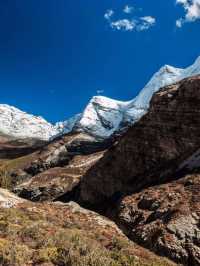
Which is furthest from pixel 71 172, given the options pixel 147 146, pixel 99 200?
pixel 147 146

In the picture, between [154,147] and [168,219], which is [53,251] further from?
[154,147]

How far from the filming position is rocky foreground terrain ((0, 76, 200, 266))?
16.0 m

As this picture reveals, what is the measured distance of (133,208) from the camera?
118 feet

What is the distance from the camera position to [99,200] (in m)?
61.0

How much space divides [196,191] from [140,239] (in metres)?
7.53

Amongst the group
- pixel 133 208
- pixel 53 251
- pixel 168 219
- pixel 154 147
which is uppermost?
pixel 154 147

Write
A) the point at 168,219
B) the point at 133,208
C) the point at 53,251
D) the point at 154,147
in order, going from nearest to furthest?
the point at 53,251, the point at 168,219, the point at 133,208, the point at 154,147

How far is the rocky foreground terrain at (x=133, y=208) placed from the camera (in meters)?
16.0

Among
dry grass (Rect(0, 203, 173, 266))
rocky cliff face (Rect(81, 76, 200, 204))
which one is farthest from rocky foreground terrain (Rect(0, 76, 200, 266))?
rocky cliff face (Rect(81, 76, 200, 204))

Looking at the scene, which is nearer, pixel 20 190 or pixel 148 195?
pixel 148 195

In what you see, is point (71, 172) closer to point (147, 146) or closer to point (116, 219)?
point (147, 146)

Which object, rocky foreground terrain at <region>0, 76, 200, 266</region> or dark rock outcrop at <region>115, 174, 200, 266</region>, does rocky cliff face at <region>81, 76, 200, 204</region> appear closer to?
rocky foreground terrain at <region>0, 76, 200, 266</region>

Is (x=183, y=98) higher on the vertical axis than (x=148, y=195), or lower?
higher

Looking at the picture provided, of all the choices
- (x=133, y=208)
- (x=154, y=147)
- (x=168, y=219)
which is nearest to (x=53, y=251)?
(x=168, y=219)
